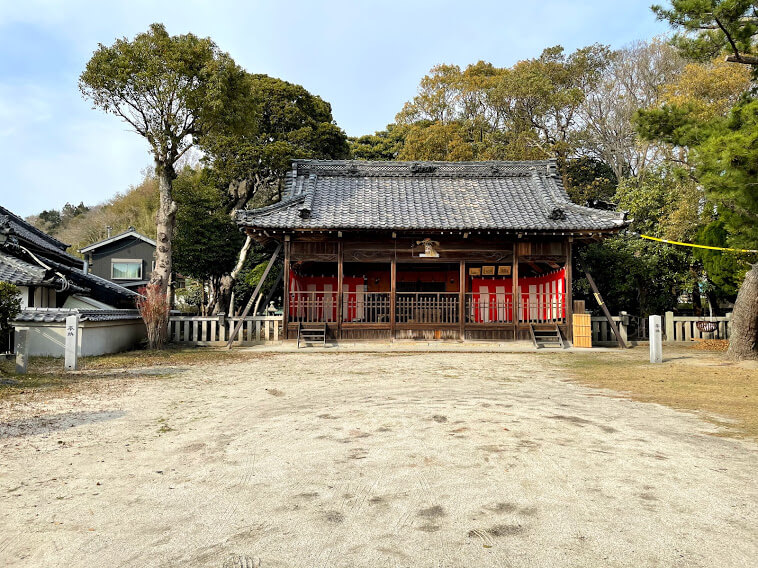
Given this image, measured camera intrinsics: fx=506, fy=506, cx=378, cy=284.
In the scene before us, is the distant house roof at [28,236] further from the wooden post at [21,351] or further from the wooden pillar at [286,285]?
the wooden pillar at [286,285]

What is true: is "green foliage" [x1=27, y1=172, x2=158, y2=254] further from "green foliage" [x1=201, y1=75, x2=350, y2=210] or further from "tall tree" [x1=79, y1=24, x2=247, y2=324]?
"tall tree" [x1=79, y1=24, x2=247, y2=324]

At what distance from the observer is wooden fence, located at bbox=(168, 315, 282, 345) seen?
16.6 m

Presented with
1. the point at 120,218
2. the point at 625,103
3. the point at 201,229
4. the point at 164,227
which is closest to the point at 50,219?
the point at 120,218

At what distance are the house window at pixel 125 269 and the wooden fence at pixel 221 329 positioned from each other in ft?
58.1

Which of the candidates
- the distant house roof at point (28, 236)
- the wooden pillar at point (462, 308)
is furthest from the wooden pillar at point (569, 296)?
the distant house roof at point (28, 236)

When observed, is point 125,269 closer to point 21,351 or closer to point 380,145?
point 380,145

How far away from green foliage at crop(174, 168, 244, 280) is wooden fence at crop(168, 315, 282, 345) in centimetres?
737

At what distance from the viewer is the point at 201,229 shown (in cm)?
2350

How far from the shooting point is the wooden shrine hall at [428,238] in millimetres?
15945

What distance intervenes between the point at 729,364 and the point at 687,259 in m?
9.27

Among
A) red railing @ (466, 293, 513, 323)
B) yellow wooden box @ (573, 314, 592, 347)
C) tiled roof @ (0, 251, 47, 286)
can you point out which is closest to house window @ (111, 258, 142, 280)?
tiled roof @ (0, 251, 47, 286)

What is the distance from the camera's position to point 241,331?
56.3 feet

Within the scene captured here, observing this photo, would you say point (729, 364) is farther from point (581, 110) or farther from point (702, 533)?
point (581, 110)

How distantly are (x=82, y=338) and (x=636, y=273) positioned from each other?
59.5 feet
